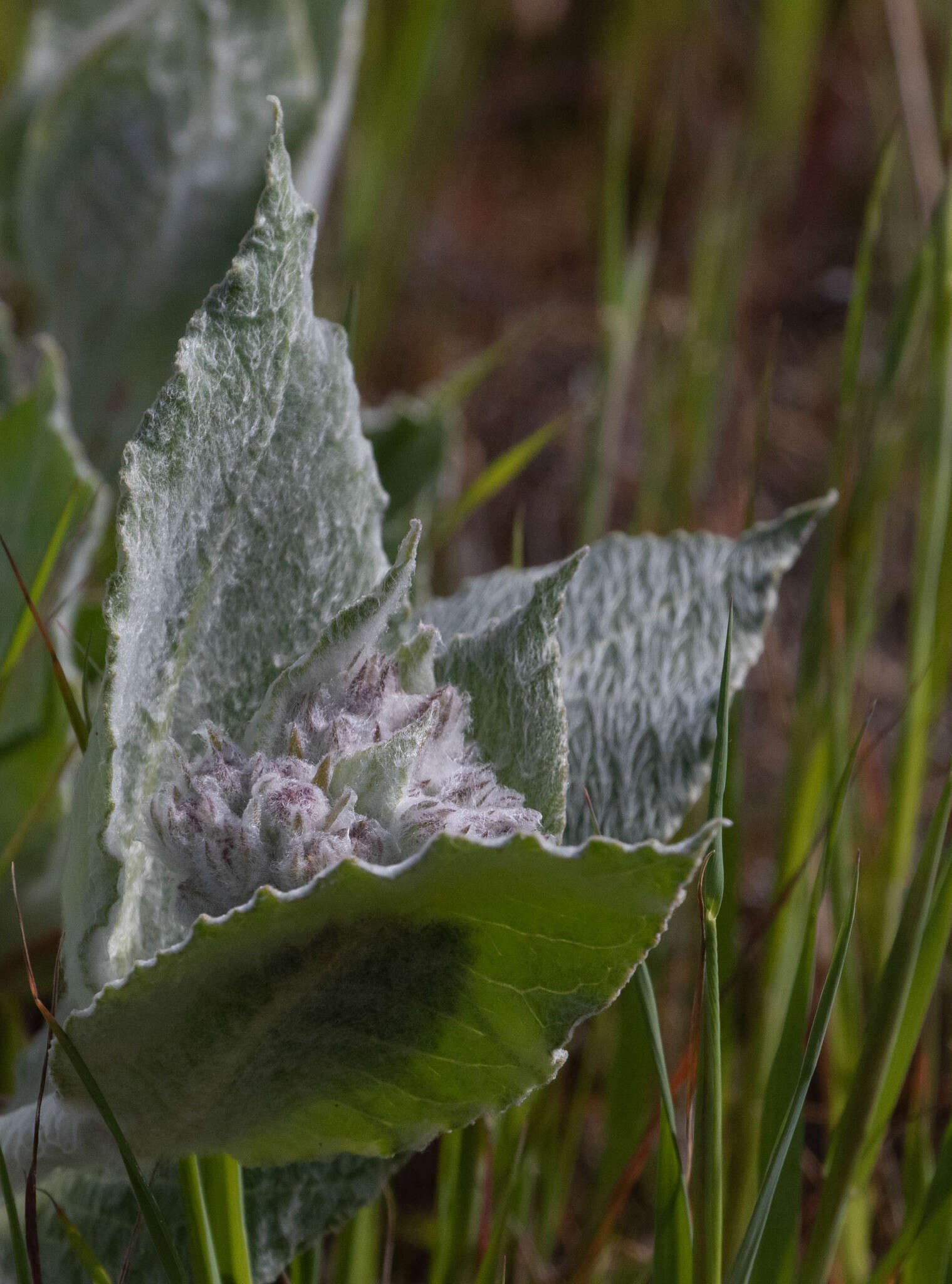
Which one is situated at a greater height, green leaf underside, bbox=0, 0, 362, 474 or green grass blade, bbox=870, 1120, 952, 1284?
green leaf underside, bbox=0, 0, 362, 474

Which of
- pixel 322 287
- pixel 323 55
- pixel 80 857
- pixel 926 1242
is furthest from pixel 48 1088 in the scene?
pixel 322 287

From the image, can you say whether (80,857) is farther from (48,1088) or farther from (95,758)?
(48,1088)

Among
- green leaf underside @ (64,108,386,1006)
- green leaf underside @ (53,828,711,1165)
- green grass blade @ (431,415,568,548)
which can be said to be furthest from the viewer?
green grass blade @ (431,415,568,548)

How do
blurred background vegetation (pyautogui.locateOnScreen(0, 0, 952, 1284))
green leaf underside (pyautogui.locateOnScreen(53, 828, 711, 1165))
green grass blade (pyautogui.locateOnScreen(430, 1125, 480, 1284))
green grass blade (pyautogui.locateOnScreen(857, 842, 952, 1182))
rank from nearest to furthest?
green leaf underside (pyautogui.locateOnScreen(53, 828, 711, 1165))
green grass blade (pyautogui.locateOnScreen(857, 842, 952, 1182))
green grass blade (pyautogui.locateOnScreen(430, 1125, 480, 1284))
blurred background vegetation (pyautogui.locateOnScreen(0, 0, 952, 1284))

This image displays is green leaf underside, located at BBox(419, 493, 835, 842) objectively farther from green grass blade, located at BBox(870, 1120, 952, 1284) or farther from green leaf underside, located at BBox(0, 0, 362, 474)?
green leaf underside, located at BBox(0, 0, 362, 474)

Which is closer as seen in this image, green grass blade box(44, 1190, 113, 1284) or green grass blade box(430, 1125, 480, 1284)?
green grass blade box(44, 1190, 113, 1284)

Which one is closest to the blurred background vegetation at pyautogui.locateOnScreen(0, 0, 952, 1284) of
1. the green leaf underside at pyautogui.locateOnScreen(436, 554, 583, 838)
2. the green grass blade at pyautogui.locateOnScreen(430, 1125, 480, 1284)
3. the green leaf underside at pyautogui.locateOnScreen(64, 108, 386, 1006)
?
the green grass blade at pyautogui.locateOnScreen(430, 1125, 480, 1284)

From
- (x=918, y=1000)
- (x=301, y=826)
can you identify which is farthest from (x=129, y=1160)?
(x=918, y=1000)
